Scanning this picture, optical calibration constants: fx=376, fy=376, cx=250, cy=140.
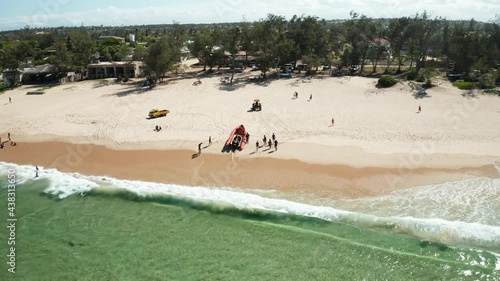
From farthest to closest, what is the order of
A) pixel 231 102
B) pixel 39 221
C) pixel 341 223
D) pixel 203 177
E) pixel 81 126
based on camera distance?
pixel 231 102, pixel 81 126, pixel 203 177, pixel 39 221, pixel 341 223

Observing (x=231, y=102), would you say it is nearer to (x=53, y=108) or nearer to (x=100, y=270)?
(x=53, y=108)

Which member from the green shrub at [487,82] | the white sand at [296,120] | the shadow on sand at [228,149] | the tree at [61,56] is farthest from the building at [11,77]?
the green shrub at [487,82]

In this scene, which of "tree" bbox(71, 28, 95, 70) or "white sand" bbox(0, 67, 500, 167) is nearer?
"white sand" bbox(0, 67, 500, 167)

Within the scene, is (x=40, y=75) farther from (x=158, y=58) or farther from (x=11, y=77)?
(x=158, y=58)

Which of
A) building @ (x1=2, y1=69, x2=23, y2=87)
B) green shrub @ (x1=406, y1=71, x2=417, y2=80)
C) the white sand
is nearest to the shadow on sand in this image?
the white sand

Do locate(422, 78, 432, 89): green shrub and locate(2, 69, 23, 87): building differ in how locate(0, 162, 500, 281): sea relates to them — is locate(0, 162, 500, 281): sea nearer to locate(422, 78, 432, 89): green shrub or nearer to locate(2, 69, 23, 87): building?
locate(422, 78, 432, 89): green shrub

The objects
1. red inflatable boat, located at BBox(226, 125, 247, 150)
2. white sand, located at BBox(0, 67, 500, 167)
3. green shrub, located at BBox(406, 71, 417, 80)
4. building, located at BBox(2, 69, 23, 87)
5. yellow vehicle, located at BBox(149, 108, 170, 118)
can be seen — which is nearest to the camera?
white sand, located at BBox(0, 67, 500, 167)

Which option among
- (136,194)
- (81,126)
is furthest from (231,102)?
(136,194)

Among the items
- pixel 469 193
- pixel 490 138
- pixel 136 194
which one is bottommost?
pixel 136 194
